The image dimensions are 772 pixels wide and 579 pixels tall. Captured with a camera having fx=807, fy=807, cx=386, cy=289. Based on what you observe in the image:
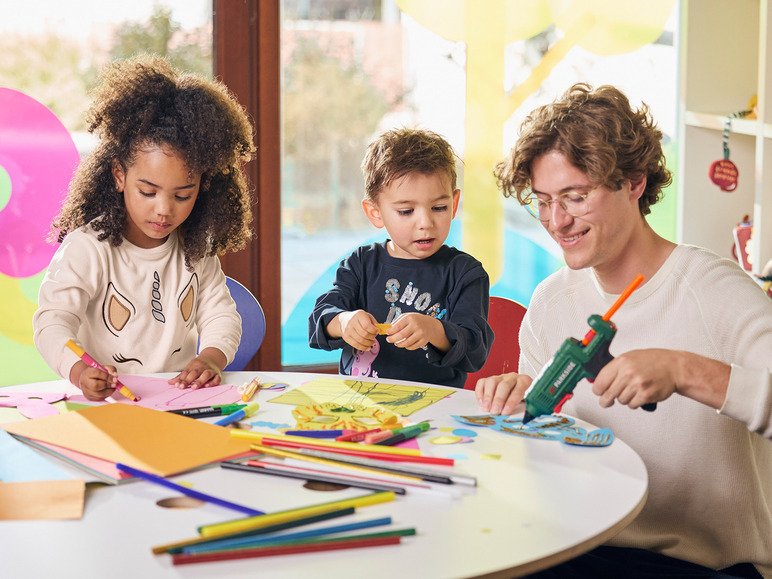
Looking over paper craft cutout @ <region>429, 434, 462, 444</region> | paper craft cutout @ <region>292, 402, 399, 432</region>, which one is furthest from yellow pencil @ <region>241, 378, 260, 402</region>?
paper craft cutout @ <region>429, 434, 462, 444</region>

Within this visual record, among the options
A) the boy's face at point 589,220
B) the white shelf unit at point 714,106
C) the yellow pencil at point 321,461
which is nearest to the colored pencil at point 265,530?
the yellow pencil at point 321,461

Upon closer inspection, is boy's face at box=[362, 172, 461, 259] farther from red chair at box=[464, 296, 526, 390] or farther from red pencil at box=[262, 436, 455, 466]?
red pencil at box=[262, 436, 455, 466]

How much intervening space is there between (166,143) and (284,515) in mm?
1002

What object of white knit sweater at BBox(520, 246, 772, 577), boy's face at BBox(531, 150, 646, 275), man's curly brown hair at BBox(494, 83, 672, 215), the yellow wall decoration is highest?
the yellow wall decoration

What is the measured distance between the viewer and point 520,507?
0.75 meters

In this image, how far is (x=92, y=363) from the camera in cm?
122

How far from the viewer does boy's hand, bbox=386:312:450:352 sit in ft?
4.27

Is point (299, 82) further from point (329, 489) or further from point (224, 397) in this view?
point (329, 489)

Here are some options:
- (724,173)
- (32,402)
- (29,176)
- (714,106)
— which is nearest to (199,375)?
(32,402)

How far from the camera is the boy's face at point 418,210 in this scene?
1.59 metres

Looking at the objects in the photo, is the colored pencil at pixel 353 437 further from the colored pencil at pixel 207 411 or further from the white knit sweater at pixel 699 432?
the white knit sweater at pixel 699 432

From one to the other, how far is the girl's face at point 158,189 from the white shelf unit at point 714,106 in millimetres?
1658

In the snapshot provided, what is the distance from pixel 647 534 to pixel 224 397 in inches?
24.3

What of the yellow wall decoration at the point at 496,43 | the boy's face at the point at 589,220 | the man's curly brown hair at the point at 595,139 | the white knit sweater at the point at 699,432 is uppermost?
the yellow wall decoration at the point at 496,43
